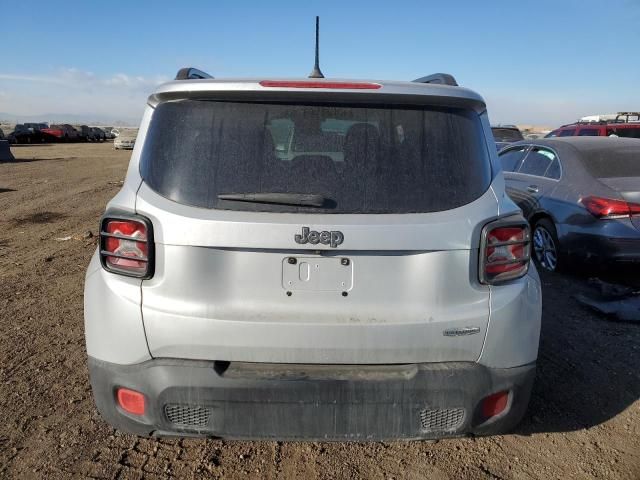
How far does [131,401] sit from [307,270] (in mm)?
995

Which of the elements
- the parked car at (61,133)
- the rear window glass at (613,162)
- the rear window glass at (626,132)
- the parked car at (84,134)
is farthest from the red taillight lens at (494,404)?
the parked car at (84,134)

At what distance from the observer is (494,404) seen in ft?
8.07

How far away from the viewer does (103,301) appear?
2.40m

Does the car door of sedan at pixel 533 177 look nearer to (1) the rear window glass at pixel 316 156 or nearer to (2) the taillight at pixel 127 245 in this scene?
(1) the rear window glass at pixel 316 156

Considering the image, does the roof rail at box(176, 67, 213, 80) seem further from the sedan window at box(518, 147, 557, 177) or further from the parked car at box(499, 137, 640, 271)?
the sedan window at box(518, 147, 557, 177)

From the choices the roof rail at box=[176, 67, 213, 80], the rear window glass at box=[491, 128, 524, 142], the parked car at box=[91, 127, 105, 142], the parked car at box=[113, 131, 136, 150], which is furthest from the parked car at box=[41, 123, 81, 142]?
the roof rail at box=[176, 67, 213, 80]

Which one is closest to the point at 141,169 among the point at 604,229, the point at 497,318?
the point at 497,318

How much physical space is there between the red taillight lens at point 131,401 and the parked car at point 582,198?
4748 mm

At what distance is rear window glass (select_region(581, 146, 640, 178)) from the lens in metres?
5.83

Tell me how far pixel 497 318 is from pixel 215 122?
1.49 meters

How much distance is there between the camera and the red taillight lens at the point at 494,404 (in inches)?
95.6

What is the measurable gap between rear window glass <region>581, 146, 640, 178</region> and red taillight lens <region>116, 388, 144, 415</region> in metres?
5.28

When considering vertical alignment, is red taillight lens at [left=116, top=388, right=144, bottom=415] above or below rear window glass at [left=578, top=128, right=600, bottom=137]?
below

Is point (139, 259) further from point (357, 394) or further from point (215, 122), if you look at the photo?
point (357, 394)
